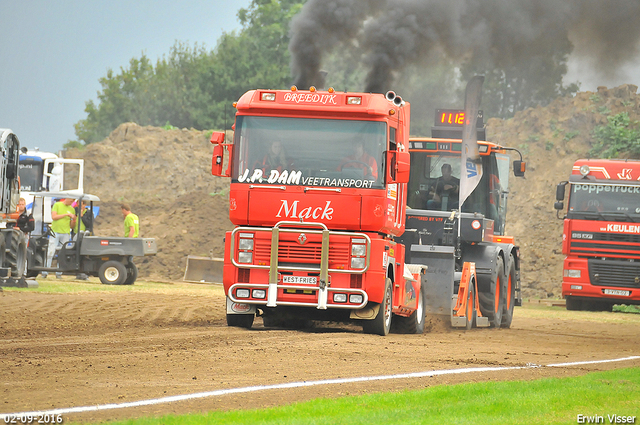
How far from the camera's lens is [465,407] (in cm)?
735

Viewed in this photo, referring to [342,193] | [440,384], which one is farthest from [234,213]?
[440,384]

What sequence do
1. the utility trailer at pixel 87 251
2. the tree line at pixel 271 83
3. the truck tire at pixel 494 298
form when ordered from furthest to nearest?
the tree line at pixel 271 83
the utility trailer at pixel 87 251
the truck tire at pixel 494 298

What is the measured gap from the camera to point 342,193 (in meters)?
12.6

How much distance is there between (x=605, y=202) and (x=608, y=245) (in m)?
1.30

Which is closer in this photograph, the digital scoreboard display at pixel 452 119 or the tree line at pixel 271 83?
the digital scoreboard display at pixel 452 119

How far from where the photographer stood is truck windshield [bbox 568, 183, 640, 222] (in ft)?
84.1

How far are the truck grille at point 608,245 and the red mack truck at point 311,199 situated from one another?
49.1 ft

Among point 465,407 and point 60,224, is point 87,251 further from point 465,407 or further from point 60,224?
point 465,407

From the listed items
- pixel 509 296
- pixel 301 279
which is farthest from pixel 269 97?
pixel 509 296

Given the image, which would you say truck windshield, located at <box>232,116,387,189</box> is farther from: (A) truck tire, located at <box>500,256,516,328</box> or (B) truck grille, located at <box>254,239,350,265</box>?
(A) truck tire, located at <box>500,256,516,328</box>

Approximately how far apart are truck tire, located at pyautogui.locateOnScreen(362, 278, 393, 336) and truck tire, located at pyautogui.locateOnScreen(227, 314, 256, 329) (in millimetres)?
1837

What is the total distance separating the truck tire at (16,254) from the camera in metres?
20.9

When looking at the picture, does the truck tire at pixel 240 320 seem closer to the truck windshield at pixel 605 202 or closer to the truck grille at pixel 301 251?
the truck grille at pixel 301 251

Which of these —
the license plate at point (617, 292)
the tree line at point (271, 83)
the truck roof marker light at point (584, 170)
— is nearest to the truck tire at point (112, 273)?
the truck roof marker light at point (584, 170)
